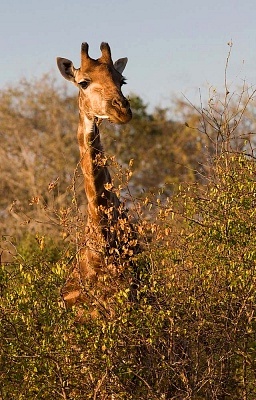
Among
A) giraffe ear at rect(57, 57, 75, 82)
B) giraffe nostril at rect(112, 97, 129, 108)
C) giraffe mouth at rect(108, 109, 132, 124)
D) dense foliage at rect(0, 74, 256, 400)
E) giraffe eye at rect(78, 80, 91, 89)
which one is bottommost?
dense foliage at rect(0, 74, 256, 400)

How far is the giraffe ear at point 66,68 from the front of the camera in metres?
12.0

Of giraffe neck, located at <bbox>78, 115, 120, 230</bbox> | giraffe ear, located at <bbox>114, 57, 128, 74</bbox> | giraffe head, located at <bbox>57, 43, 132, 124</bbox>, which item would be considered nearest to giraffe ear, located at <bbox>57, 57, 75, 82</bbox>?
giraffe head, located at <bbox>57, 43, 132, 124</bbox>

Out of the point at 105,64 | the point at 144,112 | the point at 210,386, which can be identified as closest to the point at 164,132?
the point at 144,112

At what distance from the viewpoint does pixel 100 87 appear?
10.9 meters

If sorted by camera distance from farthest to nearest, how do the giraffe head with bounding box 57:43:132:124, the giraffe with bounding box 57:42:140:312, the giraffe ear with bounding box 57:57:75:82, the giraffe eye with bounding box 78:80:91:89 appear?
the giraffe ear with bounding box 57:57:75:82
the giraffe eye with bounding box 78:80:91:89
the giraffe head with bounding box 57:43:132:124
the giraffe with bounding box 57:42:140:312

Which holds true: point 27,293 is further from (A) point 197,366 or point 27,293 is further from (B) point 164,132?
(B) point 164,132

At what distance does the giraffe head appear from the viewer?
10305 mm

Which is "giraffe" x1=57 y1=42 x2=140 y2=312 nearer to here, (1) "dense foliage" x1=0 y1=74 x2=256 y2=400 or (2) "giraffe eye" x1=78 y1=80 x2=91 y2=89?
(2) "giraffe eye" x1=78 y1=80 x2=91 y2=89

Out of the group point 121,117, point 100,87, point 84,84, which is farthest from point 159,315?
point 84,84

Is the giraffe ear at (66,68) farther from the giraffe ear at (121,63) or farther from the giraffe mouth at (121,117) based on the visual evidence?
the giraffe mouth at (121,117)

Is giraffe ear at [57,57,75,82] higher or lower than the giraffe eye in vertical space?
higher

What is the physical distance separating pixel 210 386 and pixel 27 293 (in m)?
1.79

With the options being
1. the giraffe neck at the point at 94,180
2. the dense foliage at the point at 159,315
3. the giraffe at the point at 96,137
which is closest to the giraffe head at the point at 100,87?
the giraffe at the point at 96,137

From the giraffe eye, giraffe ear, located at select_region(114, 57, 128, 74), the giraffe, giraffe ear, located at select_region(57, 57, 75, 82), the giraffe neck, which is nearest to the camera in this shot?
the giraffe
